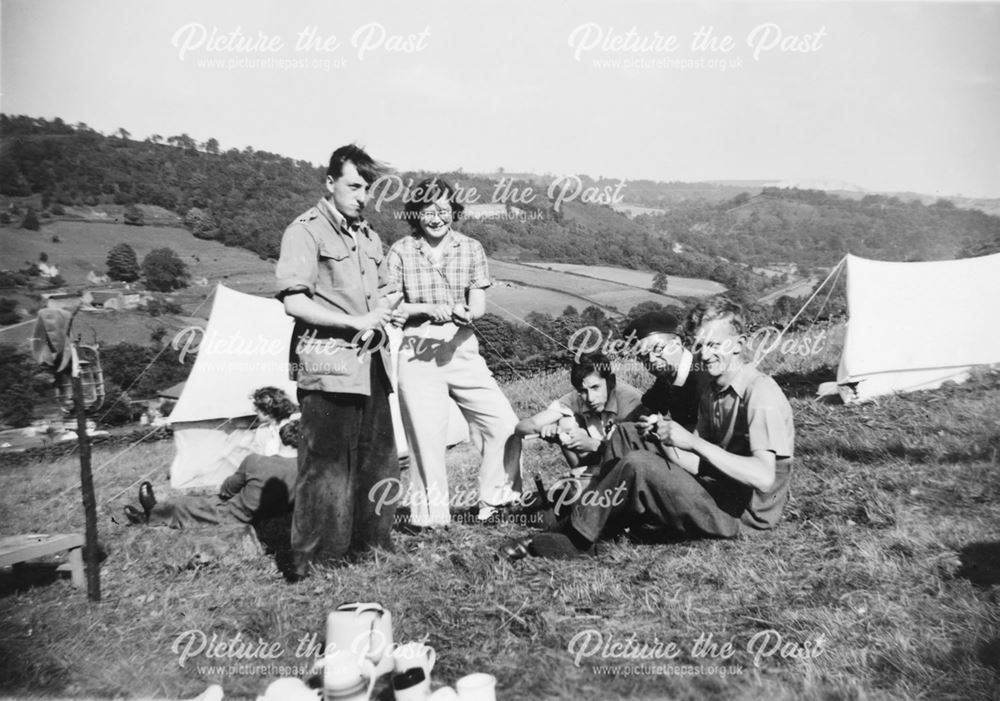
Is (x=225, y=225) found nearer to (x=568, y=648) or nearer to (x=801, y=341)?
(x=568, y=648)

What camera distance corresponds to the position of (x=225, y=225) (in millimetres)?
3318

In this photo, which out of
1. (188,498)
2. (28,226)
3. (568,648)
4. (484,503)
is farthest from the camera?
(188,498)

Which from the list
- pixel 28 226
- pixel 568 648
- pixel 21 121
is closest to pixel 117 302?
pixel 28 226

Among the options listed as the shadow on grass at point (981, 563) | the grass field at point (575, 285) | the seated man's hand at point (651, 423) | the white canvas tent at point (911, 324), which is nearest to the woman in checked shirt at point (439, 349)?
the grass field at point (575, 285)

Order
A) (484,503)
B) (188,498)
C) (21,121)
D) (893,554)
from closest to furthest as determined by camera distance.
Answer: (893,554)
(21,121)
(484,503)
(188,498)

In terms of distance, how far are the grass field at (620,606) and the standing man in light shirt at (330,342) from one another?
8.9 inches

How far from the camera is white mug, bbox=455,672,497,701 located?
2090 millimetres

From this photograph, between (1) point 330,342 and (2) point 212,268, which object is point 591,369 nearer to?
(1) point 330,342

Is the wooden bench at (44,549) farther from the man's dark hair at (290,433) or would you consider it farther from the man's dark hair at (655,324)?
the man's dark hair at (655,324)

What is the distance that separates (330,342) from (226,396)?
3022 mm

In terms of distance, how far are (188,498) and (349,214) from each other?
2210 millimetres

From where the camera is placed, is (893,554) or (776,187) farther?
(776,187)

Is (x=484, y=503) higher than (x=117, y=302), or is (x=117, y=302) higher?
(x=117, y=302)

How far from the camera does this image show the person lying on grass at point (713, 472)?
257 centimetres
